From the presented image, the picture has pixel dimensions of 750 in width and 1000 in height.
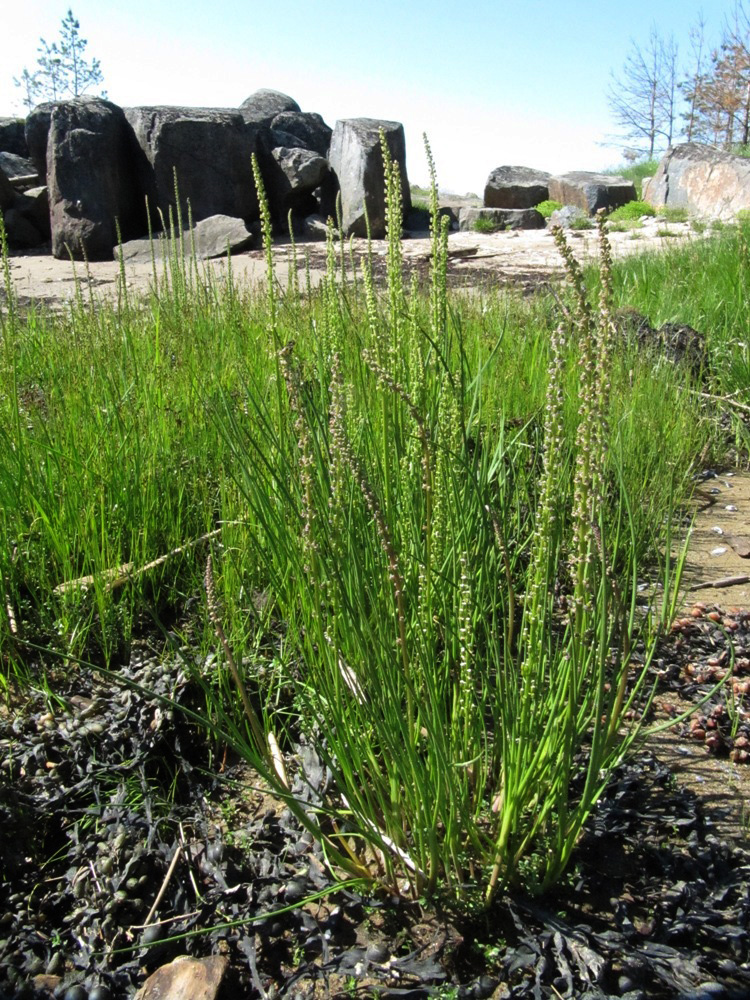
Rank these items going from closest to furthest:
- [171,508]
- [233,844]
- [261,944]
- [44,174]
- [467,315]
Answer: [261,944] < [233,844] < [171,508] < [467,315] < [44,174]

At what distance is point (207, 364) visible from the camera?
10.9 ft

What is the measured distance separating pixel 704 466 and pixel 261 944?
283 cm

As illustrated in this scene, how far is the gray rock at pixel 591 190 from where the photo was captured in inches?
622

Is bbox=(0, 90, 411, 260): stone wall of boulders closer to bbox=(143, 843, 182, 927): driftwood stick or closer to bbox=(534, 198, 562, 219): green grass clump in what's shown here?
bbox=(534, 198, 562, 219): green grass clump

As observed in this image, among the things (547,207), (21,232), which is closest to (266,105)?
(21,232)

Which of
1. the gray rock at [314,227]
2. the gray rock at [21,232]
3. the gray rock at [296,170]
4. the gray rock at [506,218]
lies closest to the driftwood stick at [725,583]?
the gray rock at [314,227]

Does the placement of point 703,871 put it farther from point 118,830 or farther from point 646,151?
point 646,151

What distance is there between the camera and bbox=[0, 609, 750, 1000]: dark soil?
4.32 feet

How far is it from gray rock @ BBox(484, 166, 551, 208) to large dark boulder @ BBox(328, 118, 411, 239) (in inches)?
119

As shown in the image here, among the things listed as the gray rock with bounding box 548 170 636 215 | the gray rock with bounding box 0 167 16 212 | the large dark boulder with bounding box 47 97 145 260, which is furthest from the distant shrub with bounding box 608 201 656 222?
the gray rock with bounding box 0 167 16 212

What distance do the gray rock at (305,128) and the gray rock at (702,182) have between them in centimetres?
607

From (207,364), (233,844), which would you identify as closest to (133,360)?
(207,364)

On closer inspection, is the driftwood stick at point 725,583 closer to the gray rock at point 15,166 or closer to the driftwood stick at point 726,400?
the driftwood stick at point 726,400

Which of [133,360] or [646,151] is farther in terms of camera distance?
[646,151]
